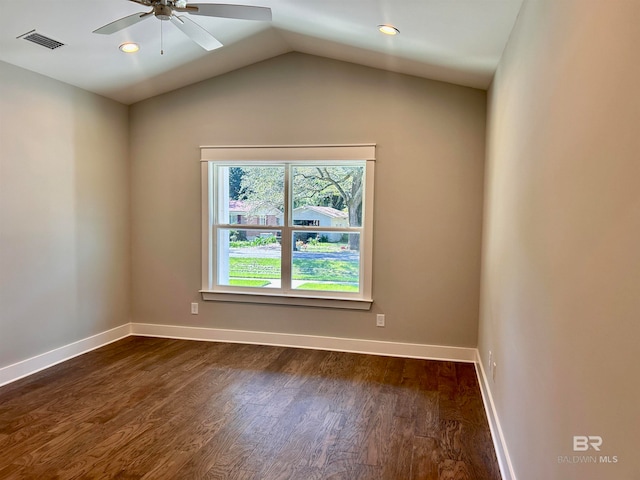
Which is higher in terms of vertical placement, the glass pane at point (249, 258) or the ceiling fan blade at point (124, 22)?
the ceiling fan blade at point (124, 22)

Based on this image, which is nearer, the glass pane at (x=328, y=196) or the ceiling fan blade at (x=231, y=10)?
the ceiling fan blade at (x=231, y=10)

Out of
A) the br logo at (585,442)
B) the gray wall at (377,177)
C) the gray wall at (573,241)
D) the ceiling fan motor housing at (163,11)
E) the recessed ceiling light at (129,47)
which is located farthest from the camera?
the gray wall at (377,177)

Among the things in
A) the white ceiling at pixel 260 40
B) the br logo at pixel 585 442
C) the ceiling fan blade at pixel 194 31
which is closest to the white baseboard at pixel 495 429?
the br logo at pixel 585 442

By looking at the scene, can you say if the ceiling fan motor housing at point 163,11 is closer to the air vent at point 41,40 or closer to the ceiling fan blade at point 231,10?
the ceiling fan blade at point 231,10

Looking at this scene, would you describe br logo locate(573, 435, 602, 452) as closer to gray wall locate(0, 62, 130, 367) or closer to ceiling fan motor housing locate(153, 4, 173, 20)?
ceiling fan motor housing locate(153, 4, 173, 20)

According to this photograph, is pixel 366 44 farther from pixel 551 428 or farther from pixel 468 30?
pixel 551 428

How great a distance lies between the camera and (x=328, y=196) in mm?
4453

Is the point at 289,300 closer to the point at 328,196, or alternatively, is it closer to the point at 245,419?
the point at 328,196

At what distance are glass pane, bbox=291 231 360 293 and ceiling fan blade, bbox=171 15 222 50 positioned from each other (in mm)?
2185

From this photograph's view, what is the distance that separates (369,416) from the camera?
299 centimetres

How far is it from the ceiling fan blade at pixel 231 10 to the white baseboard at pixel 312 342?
3081 millimetres

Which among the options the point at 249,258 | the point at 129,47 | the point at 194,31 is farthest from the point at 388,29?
the point at 249,258

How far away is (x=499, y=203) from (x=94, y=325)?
13.1 ft

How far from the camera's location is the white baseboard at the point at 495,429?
221cm
